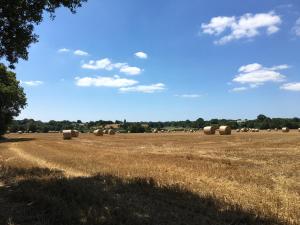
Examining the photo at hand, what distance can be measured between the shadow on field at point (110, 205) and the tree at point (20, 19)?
20.3 ft

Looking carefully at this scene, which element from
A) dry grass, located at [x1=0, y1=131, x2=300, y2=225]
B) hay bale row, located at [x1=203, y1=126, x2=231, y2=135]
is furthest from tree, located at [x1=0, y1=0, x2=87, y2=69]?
hay bale row, located at [x1=203, y1=126, x2=231, y2=135]

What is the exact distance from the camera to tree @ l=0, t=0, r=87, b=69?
1645cm

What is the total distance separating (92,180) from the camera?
15.1 meters

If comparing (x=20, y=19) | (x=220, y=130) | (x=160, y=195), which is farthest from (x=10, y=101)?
(x=160, y=195)

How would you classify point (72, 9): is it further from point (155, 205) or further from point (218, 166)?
point (155, 205)

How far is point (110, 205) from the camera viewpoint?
35.1 feet

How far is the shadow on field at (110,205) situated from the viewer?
925 centimetres

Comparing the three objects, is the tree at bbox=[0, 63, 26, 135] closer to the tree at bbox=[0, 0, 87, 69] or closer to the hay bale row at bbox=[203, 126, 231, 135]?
the hay bale row at bbox=[203, 126, 231, 135]

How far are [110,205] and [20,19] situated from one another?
32.5 feet

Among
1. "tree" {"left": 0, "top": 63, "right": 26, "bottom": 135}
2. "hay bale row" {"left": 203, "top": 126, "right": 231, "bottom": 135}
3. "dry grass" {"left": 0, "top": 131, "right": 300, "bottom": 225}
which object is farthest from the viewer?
"tree" {"left": 0, "top": 63, "right": 26, "bottom": 135}

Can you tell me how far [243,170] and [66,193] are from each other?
290 inches

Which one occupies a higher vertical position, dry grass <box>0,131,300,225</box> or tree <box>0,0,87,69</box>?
tree <box>0,0,87,69</box>

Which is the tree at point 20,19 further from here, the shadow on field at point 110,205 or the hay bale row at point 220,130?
the hay bale row at point 220,130

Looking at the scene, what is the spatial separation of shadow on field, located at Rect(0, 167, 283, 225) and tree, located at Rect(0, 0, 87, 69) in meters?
6.20
